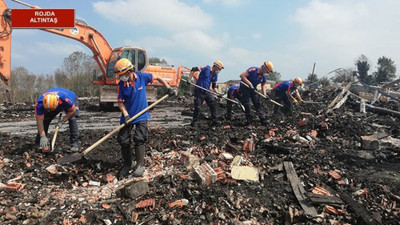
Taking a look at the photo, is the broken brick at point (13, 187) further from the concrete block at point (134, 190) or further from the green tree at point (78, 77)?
the green tree at point (78, 77)

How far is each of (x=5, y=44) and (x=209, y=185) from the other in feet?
25.3

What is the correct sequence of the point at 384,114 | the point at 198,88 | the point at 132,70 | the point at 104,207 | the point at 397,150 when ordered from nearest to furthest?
1. the point at 104,207
2. the point at 132,70
3. the point at 397,150
4. the point at 198,88
5. the point at 384,114

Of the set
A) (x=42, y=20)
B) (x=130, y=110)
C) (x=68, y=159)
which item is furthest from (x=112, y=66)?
(x=130, y=110)

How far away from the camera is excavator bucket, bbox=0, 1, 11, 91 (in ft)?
25.0

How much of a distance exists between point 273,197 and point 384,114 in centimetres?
837

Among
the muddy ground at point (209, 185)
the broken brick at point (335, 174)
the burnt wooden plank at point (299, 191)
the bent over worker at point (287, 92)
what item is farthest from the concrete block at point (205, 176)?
the bent over worker at point (287, 92)

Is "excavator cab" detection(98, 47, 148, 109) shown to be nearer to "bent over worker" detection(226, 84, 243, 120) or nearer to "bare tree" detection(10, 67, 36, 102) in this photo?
"bent over worker" detection(226, 84, 243, 120)

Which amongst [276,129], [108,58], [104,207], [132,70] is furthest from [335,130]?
[108,58]

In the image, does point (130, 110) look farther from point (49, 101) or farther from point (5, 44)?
point (5, 44)

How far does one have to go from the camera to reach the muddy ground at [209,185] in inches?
116

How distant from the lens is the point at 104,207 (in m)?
3.09

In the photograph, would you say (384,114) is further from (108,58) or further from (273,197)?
(108,58)

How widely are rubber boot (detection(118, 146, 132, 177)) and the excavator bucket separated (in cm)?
568

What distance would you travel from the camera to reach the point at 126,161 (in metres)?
A: 4.11
